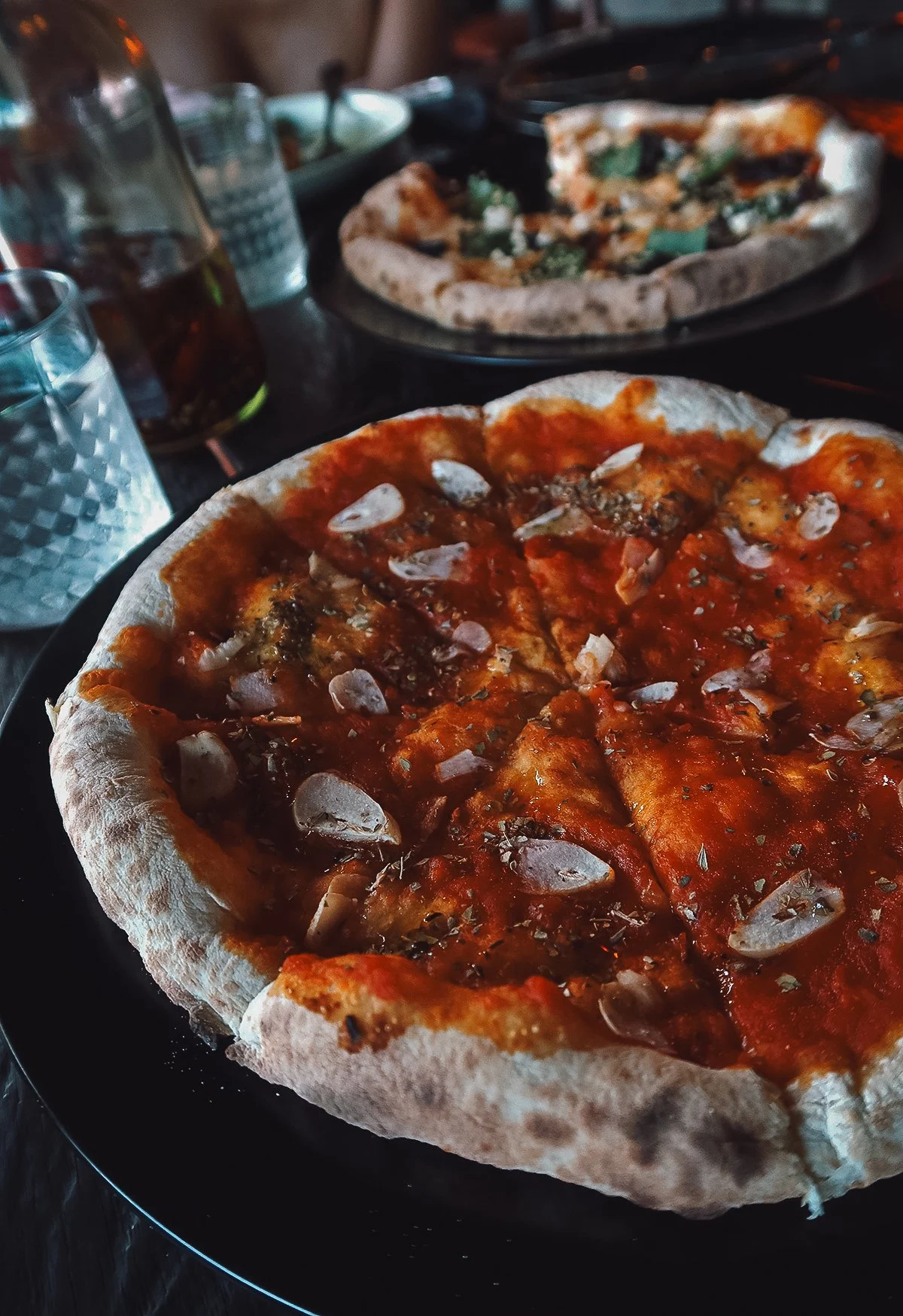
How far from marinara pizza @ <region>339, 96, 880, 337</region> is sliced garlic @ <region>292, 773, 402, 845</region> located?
4.76 feet

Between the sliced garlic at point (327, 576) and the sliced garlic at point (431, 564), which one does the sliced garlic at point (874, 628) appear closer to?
the sliced garlic at point (431, 564)

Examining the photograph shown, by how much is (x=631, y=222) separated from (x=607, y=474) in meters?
1.42

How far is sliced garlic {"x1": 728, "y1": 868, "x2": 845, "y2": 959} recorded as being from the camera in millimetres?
1201

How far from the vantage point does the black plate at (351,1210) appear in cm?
97

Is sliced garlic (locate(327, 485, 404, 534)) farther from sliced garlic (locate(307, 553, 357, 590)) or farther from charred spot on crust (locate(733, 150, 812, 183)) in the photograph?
charred spot on crust (locate(733, 150, 812, 183))

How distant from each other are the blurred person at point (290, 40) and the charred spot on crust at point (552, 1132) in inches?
232

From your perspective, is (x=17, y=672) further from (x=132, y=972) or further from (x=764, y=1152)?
(x=764, y=1152)

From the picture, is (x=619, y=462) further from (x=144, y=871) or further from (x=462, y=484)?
(x=144, y=871)

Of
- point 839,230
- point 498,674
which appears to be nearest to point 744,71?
point 839,230

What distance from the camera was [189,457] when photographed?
→ 2.46m

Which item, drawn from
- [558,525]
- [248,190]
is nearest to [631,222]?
[248,190]

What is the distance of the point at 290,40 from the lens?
18.4ft

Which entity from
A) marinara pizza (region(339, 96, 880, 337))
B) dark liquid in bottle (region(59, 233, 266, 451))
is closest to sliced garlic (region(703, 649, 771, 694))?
marinara pizza (region(339, 96, 880, 337))

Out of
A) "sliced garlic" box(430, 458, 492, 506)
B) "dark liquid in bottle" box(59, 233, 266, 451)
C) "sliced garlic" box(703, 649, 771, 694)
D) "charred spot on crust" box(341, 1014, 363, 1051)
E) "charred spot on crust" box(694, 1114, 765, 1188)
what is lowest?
"charred spot on crust" box(694, 1114, 765, 1188)
